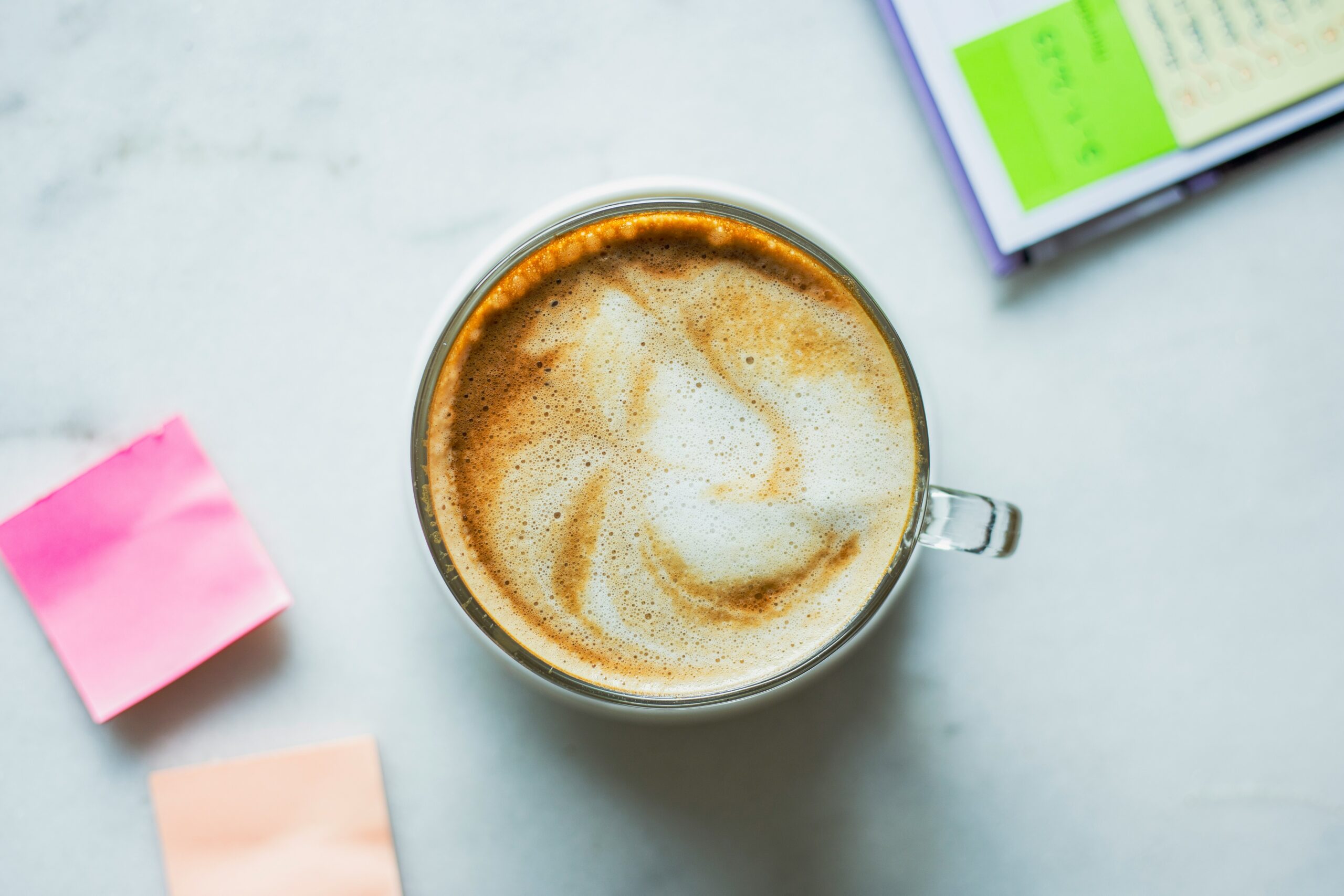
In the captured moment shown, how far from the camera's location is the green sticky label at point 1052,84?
31.9 inches

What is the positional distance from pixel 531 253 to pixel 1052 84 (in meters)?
0.49

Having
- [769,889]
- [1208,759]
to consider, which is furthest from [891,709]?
[1208,759]

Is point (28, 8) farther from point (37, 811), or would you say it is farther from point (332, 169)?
point (37, 811)

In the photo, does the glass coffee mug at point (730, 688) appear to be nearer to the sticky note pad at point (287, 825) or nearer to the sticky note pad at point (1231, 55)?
the sticky note pad at point (287, 825)

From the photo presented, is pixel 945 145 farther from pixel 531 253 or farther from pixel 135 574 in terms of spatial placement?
pixel 135 574

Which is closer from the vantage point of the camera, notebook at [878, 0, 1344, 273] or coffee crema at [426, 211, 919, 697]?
coffee crema at [426, 211, 919, 697]

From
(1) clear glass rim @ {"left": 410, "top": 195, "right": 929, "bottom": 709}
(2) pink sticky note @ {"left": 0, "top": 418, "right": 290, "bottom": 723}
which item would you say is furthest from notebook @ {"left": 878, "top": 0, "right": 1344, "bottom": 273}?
(2) pink sticky note @ {"left": 0, "top": 418, "right": 290, "bottom": 723}

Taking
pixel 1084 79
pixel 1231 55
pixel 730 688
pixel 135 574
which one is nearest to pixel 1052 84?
pixel 1084 79

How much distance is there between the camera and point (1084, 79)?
2.67 feet

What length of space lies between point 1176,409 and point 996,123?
310mm

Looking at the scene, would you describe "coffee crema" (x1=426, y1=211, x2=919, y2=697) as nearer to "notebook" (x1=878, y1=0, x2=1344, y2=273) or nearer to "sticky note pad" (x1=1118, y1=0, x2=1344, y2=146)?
"notebook" (x1=878, y1=0, x2=1344, y2=273)

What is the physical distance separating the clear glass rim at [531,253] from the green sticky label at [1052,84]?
9.8 inches

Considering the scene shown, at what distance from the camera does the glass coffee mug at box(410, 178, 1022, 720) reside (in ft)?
2.23

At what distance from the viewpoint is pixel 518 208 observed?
2.69 feet
